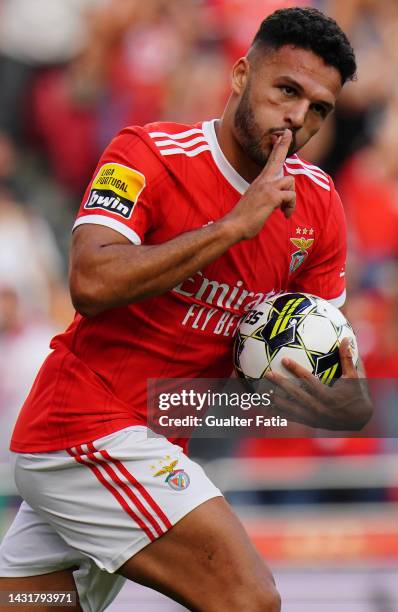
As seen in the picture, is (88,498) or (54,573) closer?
(88,498)

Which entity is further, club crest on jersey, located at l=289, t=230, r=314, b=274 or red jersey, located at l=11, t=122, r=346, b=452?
club crest on jersey, located at l=289, t=230, r=314, b=274

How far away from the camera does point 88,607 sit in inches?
142

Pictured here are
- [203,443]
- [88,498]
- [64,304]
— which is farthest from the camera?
[64,304]

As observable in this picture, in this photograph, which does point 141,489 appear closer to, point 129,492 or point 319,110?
point 129,492

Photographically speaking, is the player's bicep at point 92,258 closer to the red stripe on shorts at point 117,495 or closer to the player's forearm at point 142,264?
the player's forearm at point 142,264

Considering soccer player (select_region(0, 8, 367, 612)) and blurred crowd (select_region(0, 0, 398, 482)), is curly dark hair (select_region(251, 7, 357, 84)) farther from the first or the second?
blurred crowd (select_region(0, 0, 398, 482))

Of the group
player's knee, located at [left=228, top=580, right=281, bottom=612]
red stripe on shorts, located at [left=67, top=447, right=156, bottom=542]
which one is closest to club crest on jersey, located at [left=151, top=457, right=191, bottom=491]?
red stripe on shorts, located at [left=67, top=447, right=156, bottom=542]

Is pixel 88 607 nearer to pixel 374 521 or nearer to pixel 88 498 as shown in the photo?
pixel 88 498

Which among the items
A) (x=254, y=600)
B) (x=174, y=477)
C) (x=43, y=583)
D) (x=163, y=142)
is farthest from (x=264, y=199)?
(x=43, y=583)

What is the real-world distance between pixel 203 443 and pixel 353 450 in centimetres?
93

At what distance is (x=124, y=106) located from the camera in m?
7.16

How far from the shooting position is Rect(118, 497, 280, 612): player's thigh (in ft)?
9.66

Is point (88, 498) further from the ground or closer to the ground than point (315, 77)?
closer to the ground

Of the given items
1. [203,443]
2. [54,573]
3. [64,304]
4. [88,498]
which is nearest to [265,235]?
[88,498]
